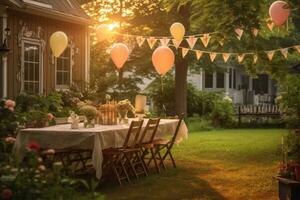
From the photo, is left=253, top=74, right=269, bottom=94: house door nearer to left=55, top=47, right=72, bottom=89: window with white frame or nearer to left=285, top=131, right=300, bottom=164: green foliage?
left=55, top=47, right=72, bottom=89: window with white frame

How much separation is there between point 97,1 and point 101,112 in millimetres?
14402

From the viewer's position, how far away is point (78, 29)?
1634cm

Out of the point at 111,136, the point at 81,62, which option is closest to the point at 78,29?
the point at 81,62

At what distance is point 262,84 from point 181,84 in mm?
19163

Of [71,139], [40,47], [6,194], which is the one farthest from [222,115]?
[6,194]

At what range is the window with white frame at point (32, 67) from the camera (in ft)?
45.9

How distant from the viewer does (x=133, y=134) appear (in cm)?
991

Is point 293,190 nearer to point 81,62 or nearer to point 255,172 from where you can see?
point 255,172

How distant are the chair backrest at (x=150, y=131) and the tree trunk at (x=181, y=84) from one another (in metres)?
12.0

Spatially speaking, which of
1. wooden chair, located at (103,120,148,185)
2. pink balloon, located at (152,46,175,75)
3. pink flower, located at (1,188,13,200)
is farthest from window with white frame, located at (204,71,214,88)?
pink flower, located at (1,188,13,200)

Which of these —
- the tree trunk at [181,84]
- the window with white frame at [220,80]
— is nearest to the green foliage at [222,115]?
the tree trunk at [181,84]

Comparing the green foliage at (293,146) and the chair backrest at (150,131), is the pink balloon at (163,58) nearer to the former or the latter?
the chair backrest at (150,131)

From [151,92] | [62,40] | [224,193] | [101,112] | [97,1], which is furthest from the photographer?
[151,92]

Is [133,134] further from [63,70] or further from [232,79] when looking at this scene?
[232,79]
